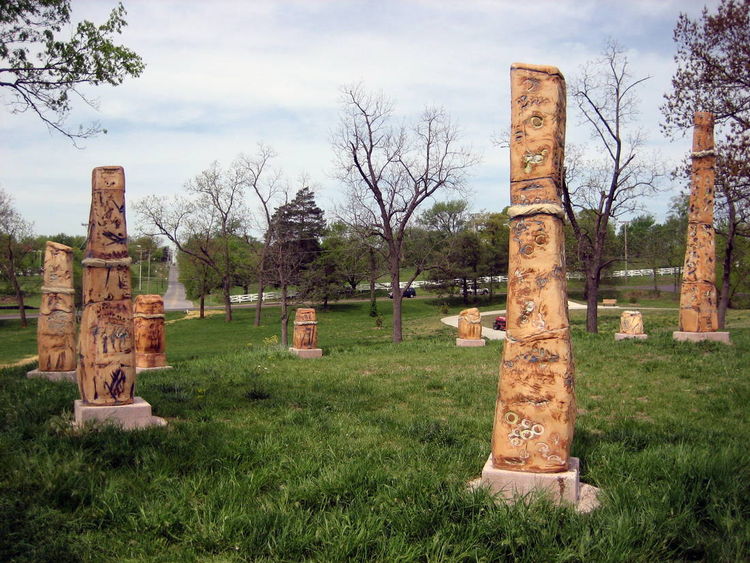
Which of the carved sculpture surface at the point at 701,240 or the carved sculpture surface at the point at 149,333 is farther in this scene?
the carved sculpture surface at the point at 149,333

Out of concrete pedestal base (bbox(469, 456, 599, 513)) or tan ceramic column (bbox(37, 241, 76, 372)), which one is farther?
tan ceramic column (bbox(37, 241, 76, 372))

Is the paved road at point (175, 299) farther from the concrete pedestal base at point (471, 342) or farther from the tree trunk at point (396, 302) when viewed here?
the concrete pedestal base at point (471, 342)

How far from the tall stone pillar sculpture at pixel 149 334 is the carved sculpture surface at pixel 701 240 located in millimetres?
11583

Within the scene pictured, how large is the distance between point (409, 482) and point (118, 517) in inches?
→ 82.1

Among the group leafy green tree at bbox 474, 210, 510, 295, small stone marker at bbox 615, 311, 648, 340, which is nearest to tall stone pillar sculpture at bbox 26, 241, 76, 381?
small stone marker at bbox 615, 311, 648, 340

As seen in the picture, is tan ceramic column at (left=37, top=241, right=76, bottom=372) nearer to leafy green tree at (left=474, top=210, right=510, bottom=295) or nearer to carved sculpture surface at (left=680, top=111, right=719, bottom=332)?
carved sculpture surface at (left=680, top=111, right=719, bottom=332)

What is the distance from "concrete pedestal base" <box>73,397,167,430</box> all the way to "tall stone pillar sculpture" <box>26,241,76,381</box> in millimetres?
4730

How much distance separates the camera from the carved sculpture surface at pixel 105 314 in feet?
21.4

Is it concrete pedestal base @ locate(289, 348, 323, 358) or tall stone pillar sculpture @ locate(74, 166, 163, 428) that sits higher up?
tall stone pillar sculpture @ locate(74, 166, 163, 428)

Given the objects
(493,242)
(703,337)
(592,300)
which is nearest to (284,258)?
(592,300)

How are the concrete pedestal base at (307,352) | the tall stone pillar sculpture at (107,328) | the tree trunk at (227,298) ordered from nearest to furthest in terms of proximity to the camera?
the tall stone pillar sculpture at (107,328) < the concrete pedestal base at (307,352) < the tree trunk at (227,298)

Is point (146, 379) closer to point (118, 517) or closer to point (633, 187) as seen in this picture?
point (118, 517)

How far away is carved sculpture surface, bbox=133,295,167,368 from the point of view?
42.7 feet

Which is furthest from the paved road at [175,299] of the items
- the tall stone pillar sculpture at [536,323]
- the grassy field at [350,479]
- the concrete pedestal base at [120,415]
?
the tall stone pillar sculpture at [536,323]
